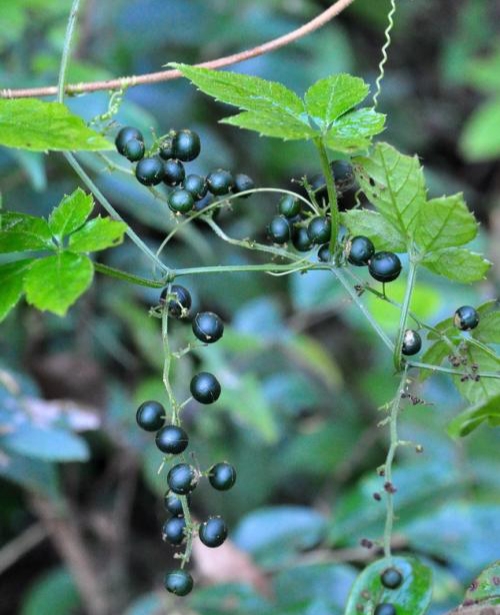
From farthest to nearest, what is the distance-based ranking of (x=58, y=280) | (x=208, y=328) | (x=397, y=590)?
(x=397, y=590) < (x=208, y=328) < (x=58, y=280)

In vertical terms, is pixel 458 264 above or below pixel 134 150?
below

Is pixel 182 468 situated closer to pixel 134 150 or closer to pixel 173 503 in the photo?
pixel 173 503

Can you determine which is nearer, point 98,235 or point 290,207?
point 98,235

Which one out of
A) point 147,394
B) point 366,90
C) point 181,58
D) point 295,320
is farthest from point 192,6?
point 366,90

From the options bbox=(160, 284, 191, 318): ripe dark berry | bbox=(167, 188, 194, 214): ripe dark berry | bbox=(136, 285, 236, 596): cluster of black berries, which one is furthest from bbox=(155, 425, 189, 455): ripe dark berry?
bbox=(167, 188, 194, 214): ripe dark berry

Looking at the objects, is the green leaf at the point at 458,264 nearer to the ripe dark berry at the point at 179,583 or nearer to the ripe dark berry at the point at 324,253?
the ripe dark berry at the point at 324,253

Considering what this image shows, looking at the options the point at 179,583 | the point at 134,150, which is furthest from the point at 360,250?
the point at 179,583
